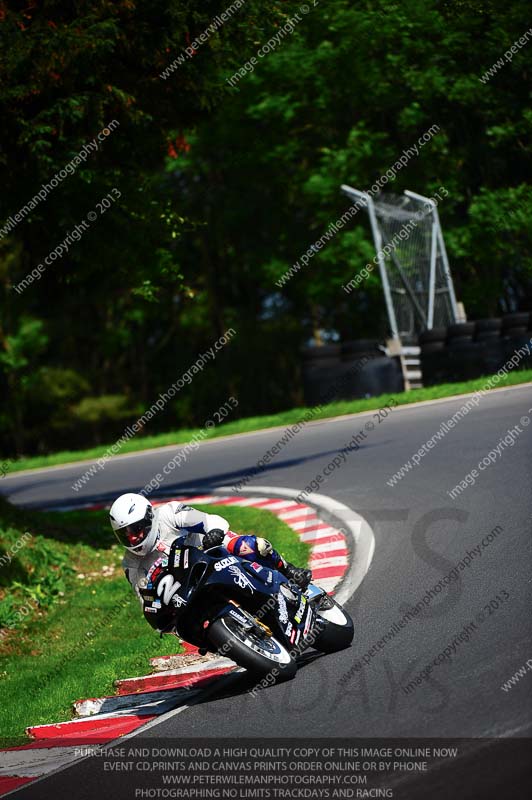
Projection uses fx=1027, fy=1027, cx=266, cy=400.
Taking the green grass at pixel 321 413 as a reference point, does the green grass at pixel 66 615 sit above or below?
below

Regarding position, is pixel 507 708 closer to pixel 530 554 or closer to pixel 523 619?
pixel 523 619

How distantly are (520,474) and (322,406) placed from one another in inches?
431

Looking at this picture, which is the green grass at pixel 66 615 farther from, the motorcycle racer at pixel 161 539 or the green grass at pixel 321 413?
the green grass at pixel 321 413

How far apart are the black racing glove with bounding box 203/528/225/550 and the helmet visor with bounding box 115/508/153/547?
0.41 meters

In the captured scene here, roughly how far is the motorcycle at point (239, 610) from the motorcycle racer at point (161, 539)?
8 cm

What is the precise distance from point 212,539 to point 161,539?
51cm

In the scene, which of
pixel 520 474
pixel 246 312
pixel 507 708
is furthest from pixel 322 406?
pixel 246 312

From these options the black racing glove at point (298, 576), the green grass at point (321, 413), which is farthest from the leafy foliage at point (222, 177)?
the black racing glove at point (298, 576)

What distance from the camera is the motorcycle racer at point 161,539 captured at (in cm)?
682

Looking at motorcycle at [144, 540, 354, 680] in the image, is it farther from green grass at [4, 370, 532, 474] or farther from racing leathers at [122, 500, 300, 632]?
green grass at [4, 370, 532, 474]

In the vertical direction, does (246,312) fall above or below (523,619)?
above

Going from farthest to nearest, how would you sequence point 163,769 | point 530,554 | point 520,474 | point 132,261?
point 132,261 < point 520,474 < point 530,554 < point 163,769

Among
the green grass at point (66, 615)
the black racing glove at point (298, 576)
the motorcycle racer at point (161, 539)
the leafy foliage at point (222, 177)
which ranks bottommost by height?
the green grass at point (66, 615)

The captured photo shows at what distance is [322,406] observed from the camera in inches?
871
